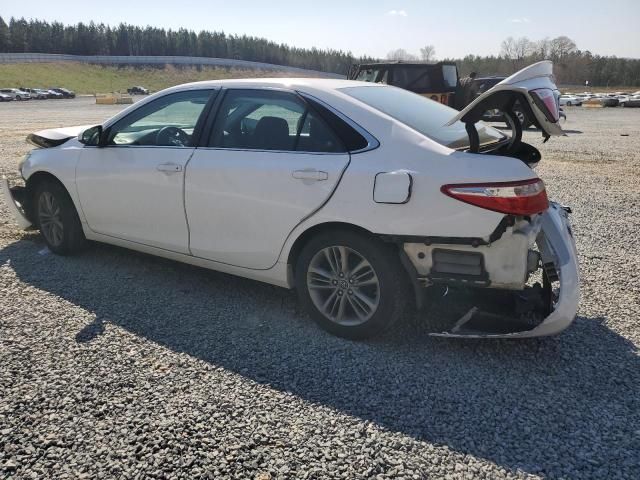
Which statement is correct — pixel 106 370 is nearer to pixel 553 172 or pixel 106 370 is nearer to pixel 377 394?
pixel 377 394

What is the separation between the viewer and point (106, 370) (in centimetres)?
307

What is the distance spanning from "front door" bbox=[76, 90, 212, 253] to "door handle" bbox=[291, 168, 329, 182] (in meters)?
0.99

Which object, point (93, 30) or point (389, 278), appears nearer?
point (389, 278)

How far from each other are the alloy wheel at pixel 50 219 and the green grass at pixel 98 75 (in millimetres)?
69570

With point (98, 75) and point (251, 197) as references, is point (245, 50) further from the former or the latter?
point (251, 197)

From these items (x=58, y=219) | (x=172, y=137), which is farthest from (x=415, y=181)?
(x=58, y=219)

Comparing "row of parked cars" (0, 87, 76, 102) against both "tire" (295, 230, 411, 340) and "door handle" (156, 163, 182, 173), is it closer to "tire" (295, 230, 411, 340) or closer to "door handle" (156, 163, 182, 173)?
"door handle" (156, 163, 182, 173)

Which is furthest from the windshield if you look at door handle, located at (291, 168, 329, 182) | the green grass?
the green grass

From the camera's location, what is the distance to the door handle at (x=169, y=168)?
152 inches

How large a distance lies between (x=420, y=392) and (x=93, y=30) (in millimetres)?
132962

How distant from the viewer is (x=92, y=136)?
4520 mm

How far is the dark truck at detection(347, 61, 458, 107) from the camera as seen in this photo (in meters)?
14.3

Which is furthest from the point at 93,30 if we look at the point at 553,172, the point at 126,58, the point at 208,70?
the point at 553,172

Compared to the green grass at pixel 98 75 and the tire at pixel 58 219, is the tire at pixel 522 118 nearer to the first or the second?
the tire at pixel 58 219
